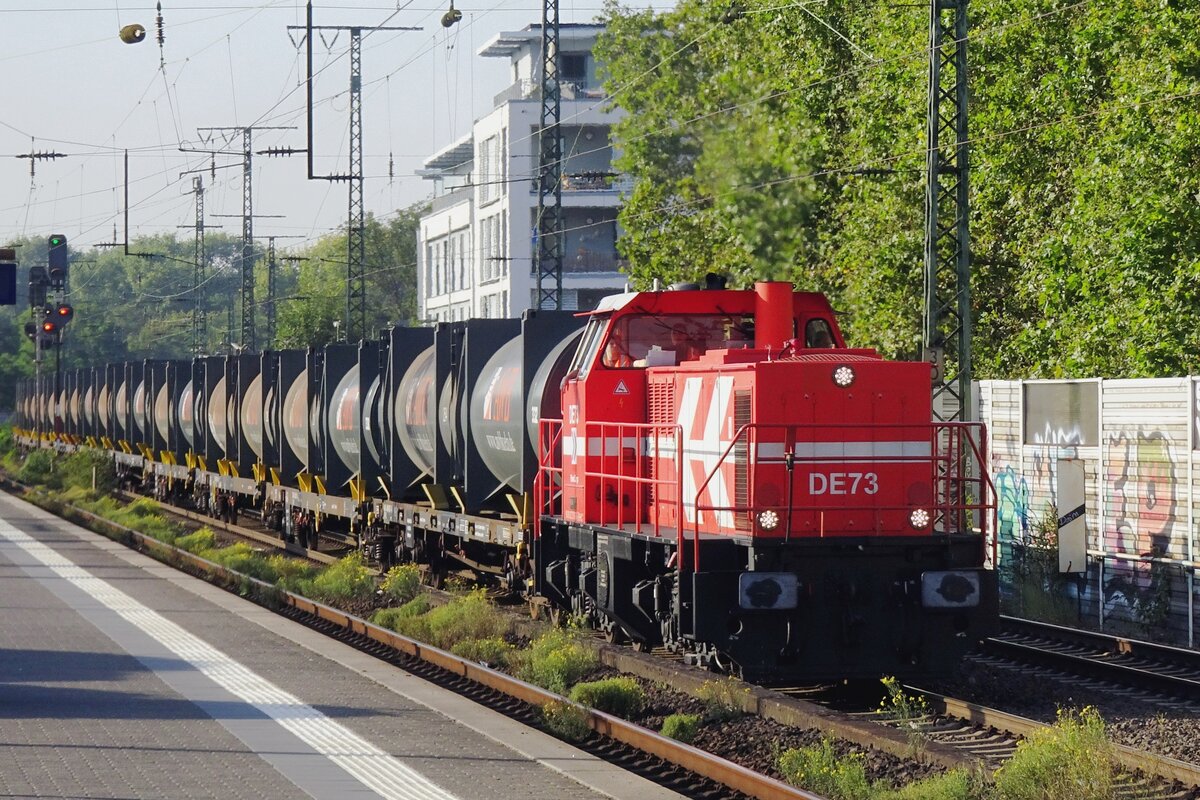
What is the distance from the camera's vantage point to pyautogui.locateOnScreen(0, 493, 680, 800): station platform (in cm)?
938

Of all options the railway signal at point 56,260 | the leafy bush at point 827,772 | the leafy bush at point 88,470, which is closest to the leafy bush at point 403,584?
the leafy bush at point 827,772

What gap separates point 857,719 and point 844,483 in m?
1.94

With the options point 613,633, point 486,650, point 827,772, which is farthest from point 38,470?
point 827,772

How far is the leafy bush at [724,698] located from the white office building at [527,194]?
52902mm

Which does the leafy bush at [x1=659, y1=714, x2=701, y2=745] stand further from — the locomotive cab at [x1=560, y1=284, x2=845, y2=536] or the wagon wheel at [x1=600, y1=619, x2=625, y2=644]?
the wagon wheel at [x1=600, y1=619, x2=625, y2=644]

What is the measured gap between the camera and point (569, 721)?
11672 mm

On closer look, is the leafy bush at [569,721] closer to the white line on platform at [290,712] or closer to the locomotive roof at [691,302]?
the white line on platform at [290,712]

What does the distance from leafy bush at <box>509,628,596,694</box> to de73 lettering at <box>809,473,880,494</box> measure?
2.80 metres

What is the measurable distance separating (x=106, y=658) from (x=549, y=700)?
4.90m

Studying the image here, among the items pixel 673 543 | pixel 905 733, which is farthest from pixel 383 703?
pixel 905 733

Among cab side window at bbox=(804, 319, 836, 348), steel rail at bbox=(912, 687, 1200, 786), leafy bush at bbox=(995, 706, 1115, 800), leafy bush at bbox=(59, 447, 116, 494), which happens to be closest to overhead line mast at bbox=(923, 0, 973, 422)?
cab side window at bbox=(804, 319, 836, 348)

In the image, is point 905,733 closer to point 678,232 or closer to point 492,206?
point 678,232

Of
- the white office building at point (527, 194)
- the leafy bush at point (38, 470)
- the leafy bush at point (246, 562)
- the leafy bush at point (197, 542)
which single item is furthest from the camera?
the white office building at point (527, 194)

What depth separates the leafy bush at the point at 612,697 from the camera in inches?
479
